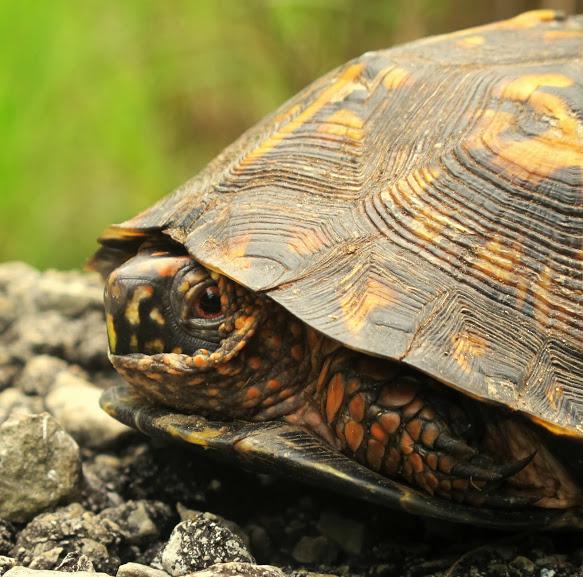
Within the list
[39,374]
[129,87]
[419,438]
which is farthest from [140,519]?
[129,87]

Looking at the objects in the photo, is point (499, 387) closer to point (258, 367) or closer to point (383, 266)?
point (383, 266)

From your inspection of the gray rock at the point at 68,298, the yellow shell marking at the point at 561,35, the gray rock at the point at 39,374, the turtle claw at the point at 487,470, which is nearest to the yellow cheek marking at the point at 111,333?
the gray rock at the point at 39,374

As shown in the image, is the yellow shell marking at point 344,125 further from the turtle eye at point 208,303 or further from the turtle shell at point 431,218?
the turtle eye at point 208,303

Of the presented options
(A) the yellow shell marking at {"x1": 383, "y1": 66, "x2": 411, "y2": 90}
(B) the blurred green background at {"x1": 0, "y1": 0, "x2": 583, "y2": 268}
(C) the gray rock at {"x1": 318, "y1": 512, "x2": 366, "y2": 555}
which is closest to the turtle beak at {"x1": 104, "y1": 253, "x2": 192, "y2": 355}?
(C) the gray rock at {"x1": 318, "y1": 512, "x2": 366, "y2": 555}

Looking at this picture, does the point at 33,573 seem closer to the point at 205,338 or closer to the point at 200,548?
the point at 200,548

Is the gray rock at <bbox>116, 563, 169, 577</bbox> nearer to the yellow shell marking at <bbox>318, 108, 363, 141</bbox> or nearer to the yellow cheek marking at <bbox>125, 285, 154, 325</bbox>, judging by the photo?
the yellow cheek marking at <bbox>125, 285, 154, 325</bbox>
